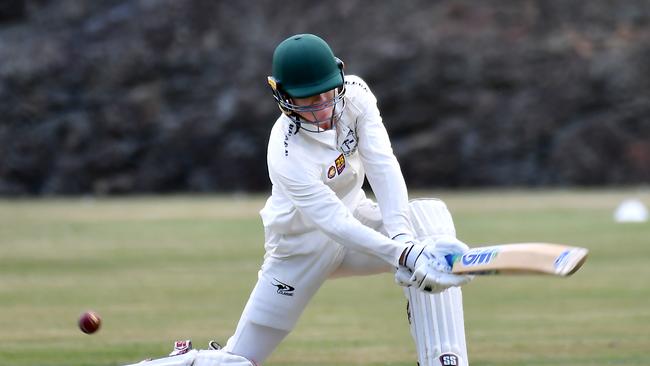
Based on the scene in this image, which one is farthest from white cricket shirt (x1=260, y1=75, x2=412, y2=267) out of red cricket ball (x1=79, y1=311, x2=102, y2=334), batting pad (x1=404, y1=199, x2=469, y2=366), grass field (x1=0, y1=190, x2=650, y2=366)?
grass field (x1=0, y1=190, x2=650, y2=366)

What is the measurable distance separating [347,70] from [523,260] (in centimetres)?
2570

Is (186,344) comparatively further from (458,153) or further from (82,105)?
(82,105)

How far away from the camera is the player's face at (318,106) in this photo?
5121 millimetres

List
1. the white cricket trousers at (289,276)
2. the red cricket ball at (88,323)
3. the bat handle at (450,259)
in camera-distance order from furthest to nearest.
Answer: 1. the red cricket ball at (88,323)
2. the white cricket trousers at (289,276)
3. the bat handle at (450,259)

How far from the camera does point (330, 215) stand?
5.06 metres

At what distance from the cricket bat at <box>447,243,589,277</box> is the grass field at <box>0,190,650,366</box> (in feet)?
8.58

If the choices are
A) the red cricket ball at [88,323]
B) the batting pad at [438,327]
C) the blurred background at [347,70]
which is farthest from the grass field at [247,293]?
the blurred background at [347,70]

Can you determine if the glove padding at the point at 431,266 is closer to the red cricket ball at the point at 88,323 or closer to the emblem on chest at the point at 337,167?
the emblem on chest at the point at 337,167

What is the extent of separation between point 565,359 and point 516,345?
74 cm

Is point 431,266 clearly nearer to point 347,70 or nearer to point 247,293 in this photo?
point 247,293

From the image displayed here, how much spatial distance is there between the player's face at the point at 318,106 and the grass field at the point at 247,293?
2482mm

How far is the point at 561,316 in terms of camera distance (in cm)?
986

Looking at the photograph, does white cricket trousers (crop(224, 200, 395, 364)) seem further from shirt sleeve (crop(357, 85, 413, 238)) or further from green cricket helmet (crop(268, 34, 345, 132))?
green cricket helmet (crop(268, 34, 345, 132))

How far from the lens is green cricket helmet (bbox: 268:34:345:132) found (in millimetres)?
5074
